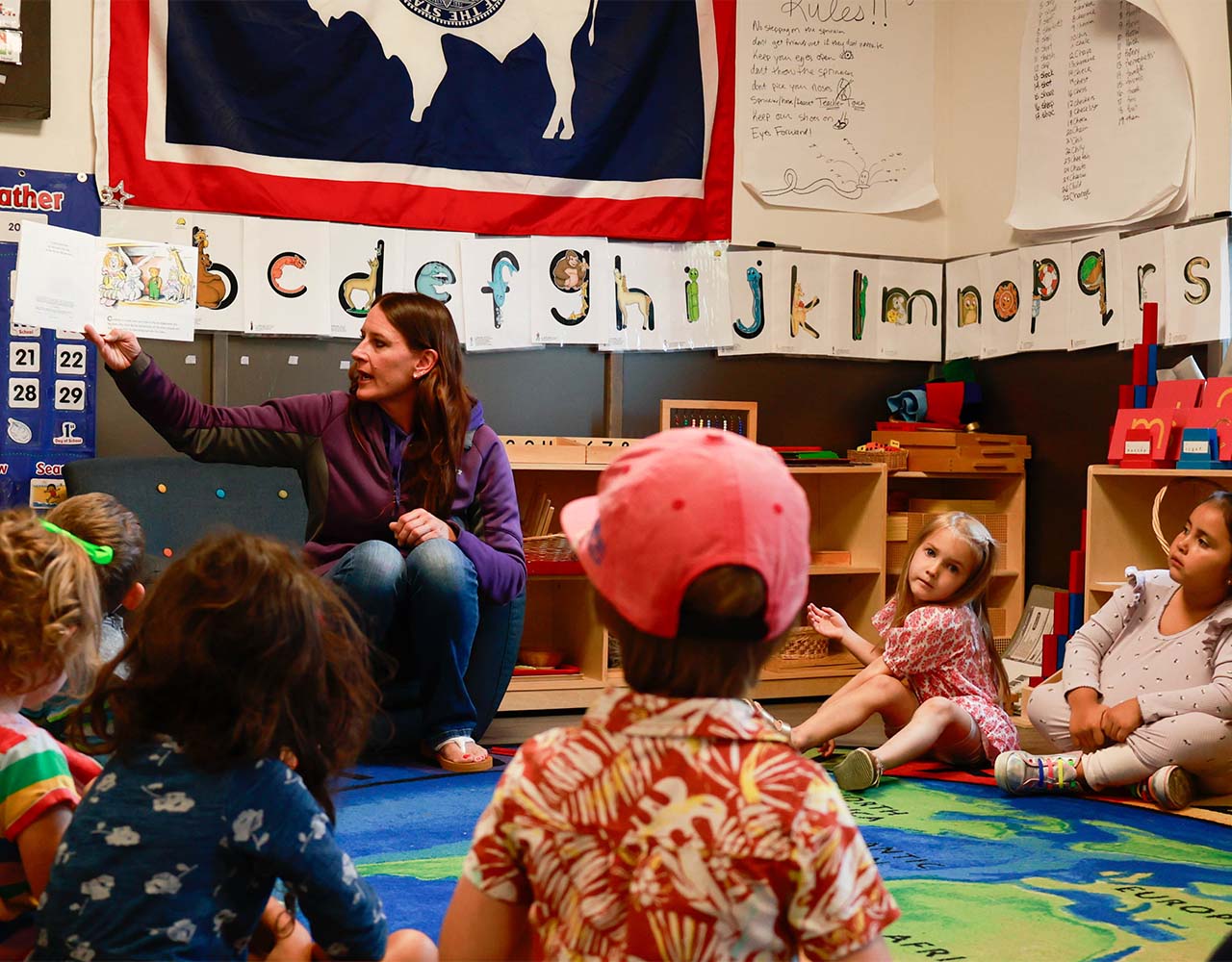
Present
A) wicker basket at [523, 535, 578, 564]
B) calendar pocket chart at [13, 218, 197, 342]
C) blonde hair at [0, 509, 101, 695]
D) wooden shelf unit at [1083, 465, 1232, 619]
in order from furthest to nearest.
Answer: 1. wicker basket at [523, 535, 578, 564]
2. wooden shelf unit at [1083, 465, 1232, 619]
3. calendar pocket chart at [13, 218, 197, 342]
4. blonde hair at [0, 509, 101, 695]

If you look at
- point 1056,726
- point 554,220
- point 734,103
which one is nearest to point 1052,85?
point 734,103

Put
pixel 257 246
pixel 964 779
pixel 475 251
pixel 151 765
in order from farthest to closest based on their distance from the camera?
pixel 475 251 → pixel 257 246 → pixel 964 779 → pixel 151 765

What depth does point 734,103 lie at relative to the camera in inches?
171

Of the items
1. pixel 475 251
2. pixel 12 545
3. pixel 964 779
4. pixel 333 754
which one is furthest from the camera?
pixel 475 251

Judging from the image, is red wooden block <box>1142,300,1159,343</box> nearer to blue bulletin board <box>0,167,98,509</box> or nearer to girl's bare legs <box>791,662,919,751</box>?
girl's bare legs <box>791,662,919,751</box>

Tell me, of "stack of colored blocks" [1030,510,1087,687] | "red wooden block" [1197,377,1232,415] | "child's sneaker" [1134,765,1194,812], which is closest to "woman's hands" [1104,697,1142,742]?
"child's sneaker" [1134,765,1194,812]

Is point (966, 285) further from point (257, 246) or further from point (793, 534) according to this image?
point (793, 534)

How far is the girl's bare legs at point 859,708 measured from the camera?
2.84 meters

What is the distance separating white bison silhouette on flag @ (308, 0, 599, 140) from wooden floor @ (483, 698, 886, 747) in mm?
1763

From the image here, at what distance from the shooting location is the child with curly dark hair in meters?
1.02

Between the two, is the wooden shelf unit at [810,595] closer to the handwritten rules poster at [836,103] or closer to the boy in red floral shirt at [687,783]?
the handwritten rules poster at [836,103]

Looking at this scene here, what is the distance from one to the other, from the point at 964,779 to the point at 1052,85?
96.5 inches

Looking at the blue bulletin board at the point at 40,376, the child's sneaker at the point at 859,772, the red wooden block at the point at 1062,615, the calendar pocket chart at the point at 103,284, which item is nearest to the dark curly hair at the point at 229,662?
the child's sneaker at the point at 859,772

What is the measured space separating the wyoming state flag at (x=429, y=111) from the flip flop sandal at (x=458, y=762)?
1.71 metres
